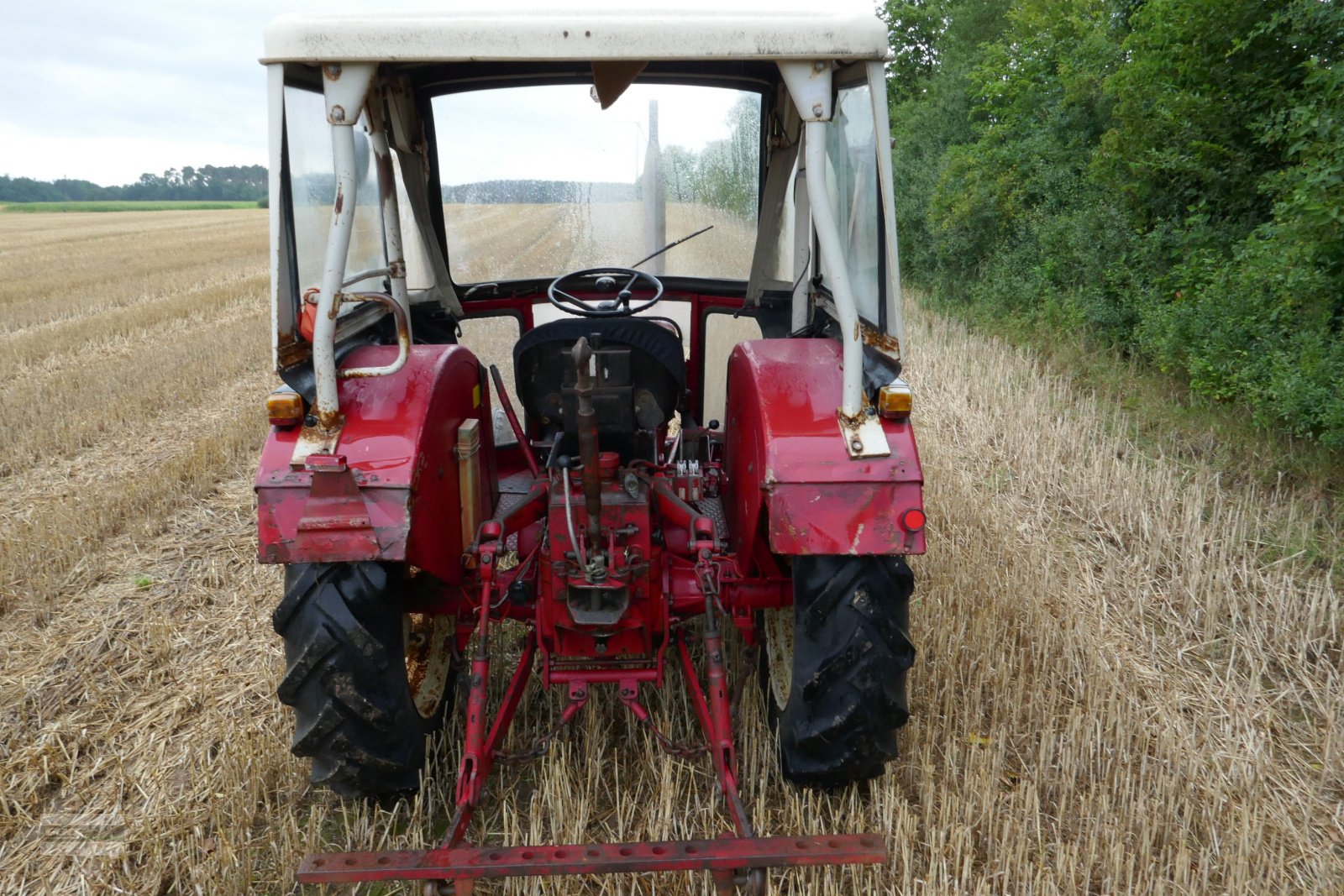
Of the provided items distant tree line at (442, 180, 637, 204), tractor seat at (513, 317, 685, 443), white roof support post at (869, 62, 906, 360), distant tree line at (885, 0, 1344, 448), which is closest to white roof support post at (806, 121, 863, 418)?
white roof support post at (869, 62, 906, 360)

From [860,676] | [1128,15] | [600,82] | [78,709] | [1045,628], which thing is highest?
[1128,15]

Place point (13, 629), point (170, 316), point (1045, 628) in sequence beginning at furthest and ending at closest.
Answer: point (170, 316)
point (13, 629)
point (1045, 628)

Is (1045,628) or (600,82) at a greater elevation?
(600,82)

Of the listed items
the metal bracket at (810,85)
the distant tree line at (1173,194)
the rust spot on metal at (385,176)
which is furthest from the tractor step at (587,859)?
the distant tree line at (1173,194)

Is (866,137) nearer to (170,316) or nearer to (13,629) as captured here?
(13,629)

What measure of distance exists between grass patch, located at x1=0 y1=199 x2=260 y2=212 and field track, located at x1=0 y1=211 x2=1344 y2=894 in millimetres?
53975

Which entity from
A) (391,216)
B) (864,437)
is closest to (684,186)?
(391,216)

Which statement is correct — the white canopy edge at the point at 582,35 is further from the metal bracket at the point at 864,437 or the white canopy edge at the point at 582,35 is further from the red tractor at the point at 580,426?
the metal bracket at the point at 864,437

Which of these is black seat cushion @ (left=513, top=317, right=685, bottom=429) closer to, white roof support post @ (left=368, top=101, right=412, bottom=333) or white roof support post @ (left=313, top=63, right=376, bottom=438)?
white roof support post @ (left=368, top=101, right=412, bottom=333)

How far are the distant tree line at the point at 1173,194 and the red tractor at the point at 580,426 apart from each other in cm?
298

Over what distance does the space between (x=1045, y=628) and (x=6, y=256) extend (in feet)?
72.4

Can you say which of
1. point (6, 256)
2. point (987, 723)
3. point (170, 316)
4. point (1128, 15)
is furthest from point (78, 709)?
point (6, 256)

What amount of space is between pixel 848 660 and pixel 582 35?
1569 millimetres

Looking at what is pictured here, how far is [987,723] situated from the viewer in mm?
3236
